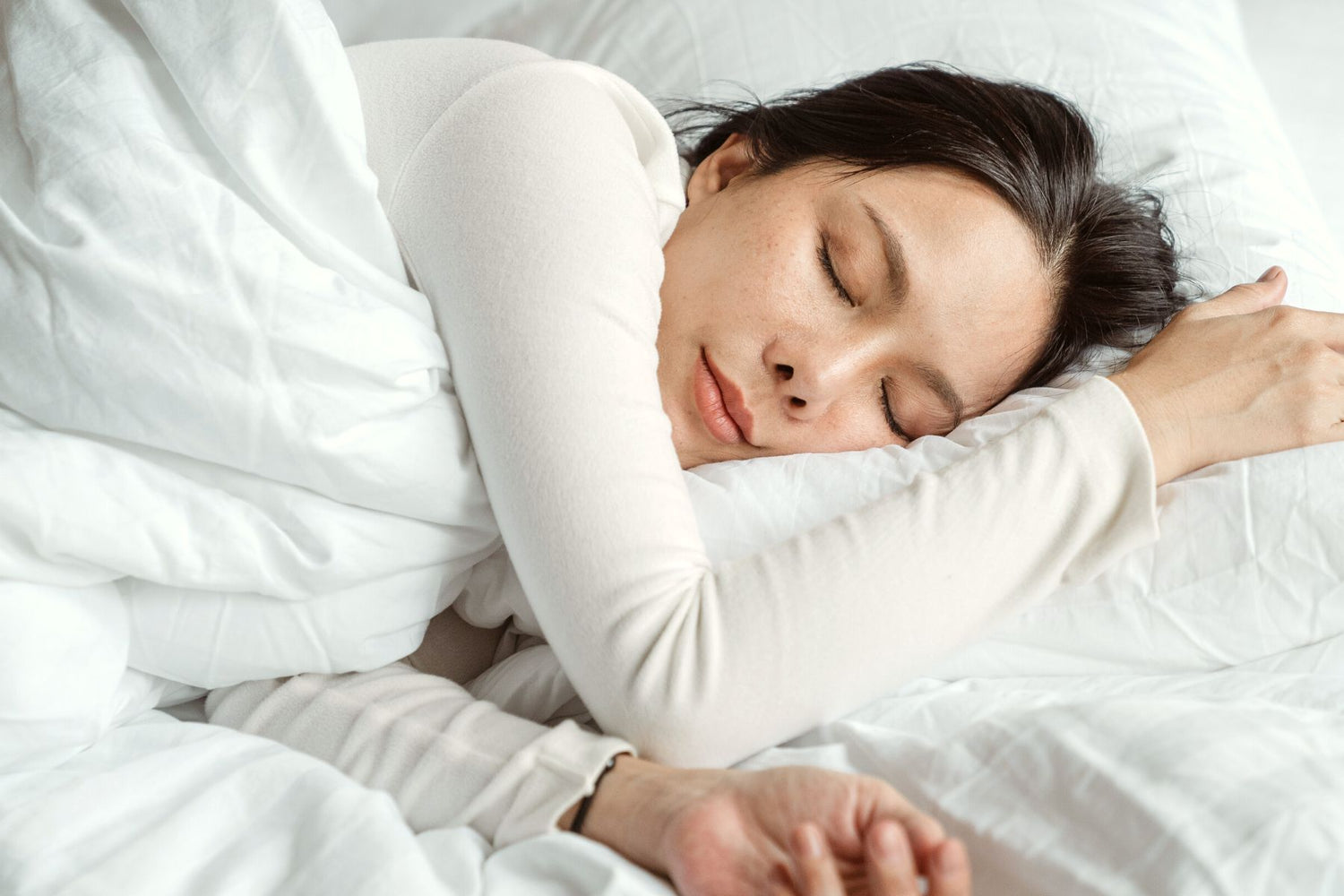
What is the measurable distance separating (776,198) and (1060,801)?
61cm

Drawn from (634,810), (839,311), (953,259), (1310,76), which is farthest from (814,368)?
(1310,76)

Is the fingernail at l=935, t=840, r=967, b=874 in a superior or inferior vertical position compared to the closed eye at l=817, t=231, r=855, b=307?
inferior

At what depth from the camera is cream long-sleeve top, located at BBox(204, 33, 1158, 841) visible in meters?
0.78

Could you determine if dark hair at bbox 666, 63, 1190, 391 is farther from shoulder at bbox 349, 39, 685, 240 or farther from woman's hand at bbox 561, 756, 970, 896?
woman's hand at bbox 561, 756, 970, 896

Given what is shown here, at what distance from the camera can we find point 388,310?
2.81 ft

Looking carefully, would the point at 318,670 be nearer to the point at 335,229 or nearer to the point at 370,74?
the point at 335,229

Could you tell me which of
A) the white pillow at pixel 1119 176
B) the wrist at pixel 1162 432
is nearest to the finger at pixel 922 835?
the white pillow at pixel 1119 176

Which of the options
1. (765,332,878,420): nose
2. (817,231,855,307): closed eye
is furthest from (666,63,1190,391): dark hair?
(765,332,878,420): nose

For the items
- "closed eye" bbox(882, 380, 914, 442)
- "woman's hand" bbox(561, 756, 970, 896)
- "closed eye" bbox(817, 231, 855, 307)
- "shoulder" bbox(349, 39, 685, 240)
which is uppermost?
"shoulder" bbox(349, 39, 685, 240)

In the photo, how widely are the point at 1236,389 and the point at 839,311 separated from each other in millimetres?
352

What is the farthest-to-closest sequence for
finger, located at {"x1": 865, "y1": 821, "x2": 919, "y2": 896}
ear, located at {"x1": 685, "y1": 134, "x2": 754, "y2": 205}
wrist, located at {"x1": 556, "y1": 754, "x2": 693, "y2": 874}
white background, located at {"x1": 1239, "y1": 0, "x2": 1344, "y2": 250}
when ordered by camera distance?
white background, located at {"x1": 1239, "y1": 0, "x2": 1344, "y2": 250} < ear, located at {"x1": 685, "y1": 134, "x2": 754, "y2": 205} < wrist, located at {"x1": 556, "y1": 754, "x2": 693, "y2": 874} < finger, located at {"x1": 865, "y1": 821, "x2": 919, "y2": 896}

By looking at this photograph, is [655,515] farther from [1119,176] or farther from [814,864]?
[1119,176]

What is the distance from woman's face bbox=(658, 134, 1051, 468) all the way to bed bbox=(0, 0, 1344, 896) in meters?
0.06

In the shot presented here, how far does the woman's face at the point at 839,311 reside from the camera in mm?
1010
